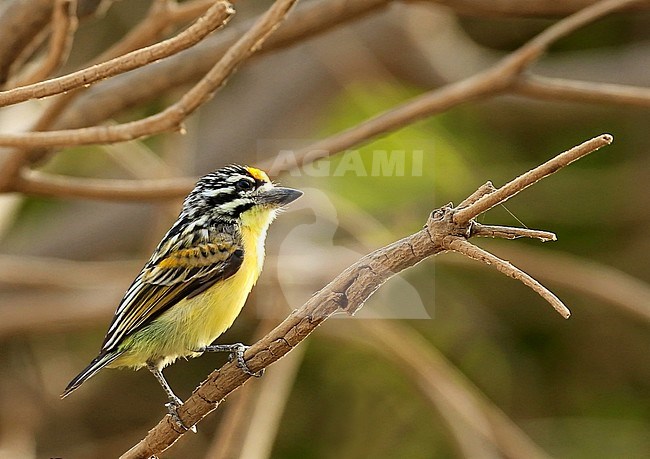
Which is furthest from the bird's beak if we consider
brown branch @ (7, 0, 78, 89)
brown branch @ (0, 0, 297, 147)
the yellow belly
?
brown branch @ (7, 0, 78, 89)

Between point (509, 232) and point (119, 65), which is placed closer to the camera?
point (509, 232)

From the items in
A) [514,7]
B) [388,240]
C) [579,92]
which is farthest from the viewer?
[388,240]

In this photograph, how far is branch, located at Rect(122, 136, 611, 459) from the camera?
3.68ft

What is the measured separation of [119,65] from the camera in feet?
4.22

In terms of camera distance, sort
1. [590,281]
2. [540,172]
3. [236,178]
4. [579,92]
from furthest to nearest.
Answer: [590,281], [579,92], [236,178], [540,172]

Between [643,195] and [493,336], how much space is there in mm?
759

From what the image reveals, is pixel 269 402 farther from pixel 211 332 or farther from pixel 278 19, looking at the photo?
pixel 278 19

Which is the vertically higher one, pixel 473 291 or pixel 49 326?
pixel 49 326

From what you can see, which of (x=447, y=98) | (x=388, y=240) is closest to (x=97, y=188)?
(x=447, y=98)

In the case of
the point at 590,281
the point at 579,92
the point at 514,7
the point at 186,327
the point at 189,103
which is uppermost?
the point at 189,103

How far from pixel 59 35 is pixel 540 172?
1056 millimetres

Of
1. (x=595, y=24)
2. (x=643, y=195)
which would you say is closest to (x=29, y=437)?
(x=643, y=195)

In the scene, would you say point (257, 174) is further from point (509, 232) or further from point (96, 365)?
point (509, 232)

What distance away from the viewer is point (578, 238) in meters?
4.05
